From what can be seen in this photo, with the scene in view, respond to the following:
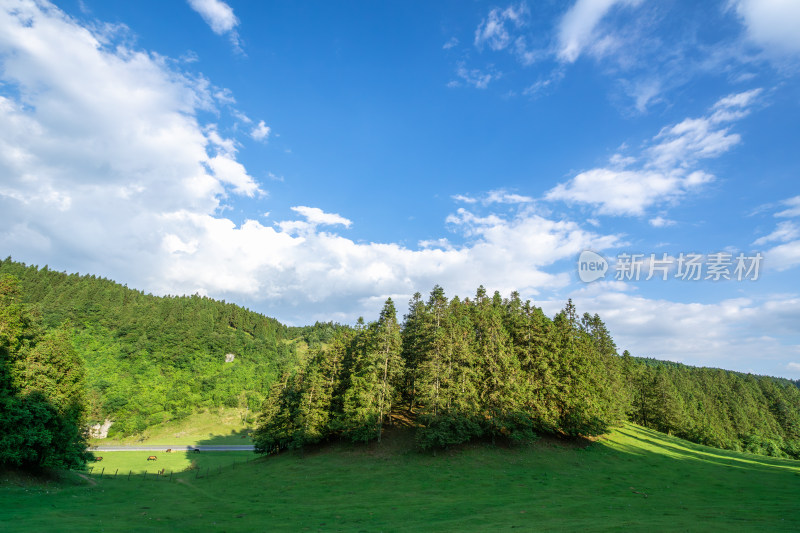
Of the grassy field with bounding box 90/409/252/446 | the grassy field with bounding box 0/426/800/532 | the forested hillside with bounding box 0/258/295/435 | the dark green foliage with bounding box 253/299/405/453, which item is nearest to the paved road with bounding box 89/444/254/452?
the grassy field with bounding box 90/409/252/446

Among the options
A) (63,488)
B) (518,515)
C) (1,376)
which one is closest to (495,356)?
(518,515)

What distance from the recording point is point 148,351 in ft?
474

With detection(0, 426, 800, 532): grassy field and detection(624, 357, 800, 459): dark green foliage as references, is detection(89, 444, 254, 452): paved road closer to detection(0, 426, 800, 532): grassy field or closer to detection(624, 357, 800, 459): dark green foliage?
detection(0, 426, 800, 532): grassy field

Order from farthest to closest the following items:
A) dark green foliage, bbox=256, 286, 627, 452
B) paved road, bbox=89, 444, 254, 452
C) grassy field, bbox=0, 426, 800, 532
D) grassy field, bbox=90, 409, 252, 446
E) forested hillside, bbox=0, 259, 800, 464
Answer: grassy field, bbox=90, 409, 252, 446 → paved road, bbox=89, 444, 254, 452 → dark green foliage, bbox=256, 286, 627, 452 → forested hillside, bbox=0, 259, 800, 464 → grassy field, bbox=0, 426, 800, 532

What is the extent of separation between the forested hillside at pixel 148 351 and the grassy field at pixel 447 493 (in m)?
78.3

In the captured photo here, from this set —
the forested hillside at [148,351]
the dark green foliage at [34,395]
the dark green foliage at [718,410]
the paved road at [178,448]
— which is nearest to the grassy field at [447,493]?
the dark green foliage at [34,395]

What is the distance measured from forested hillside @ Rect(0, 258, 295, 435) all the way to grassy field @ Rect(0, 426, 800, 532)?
7830 cm

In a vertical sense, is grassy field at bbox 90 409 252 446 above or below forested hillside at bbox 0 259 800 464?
below

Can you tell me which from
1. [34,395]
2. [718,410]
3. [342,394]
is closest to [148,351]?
[342,394]

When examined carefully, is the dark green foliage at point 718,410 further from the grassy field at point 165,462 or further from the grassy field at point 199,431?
the grassy field at point 199,431

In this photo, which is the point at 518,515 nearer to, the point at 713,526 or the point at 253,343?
the point at 713,526

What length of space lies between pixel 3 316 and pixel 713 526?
196 ft

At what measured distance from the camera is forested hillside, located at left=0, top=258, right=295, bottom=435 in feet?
378

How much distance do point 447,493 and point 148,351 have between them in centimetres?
15353
